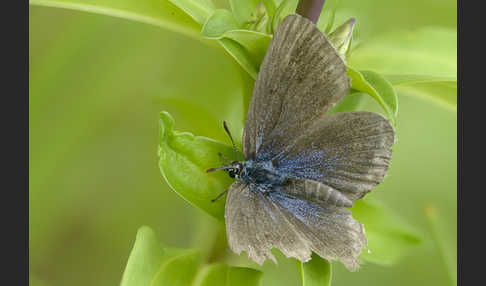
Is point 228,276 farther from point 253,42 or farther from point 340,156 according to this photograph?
point 253,42

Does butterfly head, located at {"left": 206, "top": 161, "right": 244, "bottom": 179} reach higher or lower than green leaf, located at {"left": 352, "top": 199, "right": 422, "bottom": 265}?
higher

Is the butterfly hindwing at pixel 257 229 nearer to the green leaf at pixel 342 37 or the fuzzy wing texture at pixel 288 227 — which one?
the fuzzy wing texture at pixel 288 227

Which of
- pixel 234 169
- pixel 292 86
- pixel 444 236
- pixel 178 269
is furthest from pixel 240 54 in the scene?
pixel 444 236

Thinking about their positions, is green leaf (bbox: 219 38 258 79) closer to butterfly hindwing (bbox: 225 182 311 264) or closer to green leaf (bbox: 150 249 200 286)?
butterfly hindwing (bbox: 225 182 311 264)

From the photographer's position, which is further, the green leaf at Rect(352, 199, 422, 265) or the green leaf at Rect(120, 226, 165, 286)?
the green leaf at Rect(352, 199, 422, 265)

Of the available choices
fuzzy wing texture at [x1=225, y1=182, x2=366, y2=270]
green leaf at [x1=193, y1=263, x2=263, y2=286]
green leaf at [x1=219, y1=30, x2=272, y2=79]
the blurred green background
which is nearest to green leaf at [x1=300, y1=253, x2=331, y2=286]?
fuzzy wing texture at [x1=225, y1=182, x2=366, y2=270]


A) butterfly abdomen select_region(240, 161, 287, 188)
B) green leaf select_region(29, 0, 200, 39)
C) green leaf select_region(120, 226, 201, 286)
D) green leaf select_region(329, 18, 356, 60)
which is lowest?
green leaf select_region(120, 226, 201, 286)

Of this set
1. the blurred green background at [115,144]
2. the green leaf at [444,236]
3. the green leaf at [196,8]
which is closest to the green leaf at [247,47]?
the green leaf at [196,8]
